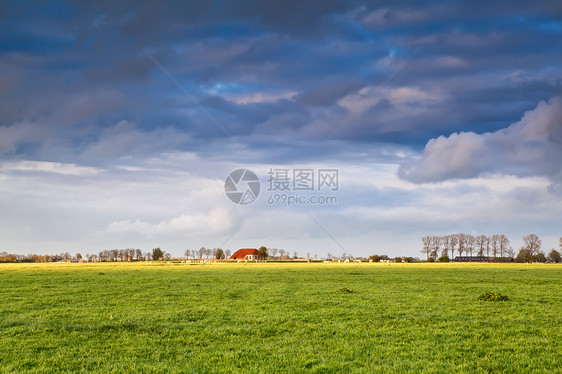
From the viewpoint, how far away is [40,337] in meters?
14.8

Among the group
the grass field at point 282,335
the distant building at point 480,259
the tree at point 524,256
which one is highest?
the grass field at point 282,335

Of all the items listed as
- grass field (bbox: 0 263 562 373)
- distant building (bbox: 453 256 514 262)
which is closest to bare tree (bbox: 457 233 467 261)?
distant building (bbox: 453 256 514 262)

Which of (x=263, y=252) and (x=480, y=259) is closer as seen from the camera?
(x=480, y=259)

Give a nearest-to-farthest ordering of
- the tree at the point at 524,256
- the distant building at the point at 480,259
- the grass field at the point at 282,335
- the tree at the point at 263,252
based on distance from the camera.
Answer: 1. the grass field at the point at 282,335
2. the tree at the point at 524,256
3. the distant building at the point at 480,259
4. the tree at the point at 263,252

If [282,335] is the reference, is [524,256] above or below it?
below

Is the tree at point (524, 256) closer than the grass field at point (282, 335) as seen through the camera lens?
No

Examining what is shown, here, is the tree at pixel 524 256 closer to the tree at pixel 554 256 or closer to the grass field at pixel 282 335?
the tree at pixel 554 256

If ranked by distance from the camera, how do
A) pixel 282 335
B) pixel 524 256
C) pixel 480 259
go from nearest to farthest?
pixel 282 335 → pixel 524 256 → pixel 480 259

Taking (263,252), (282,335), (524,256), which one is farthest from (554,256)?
(282,335)

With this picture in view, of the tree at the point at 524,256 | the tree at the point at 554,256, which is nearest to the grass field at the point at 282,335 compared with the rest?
the tree at the point at 524,256

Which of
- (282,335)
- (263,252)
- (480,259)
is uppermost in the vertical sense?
(282,335)

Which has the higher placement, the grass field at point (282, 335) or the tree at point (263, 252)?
the grass field at point (282, 335)

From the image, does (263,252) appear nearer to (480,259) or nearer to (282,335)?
(480,259)

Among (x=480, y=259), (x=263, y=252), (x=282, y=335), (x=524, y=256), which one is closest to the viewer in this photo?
(x=282, y=335)
